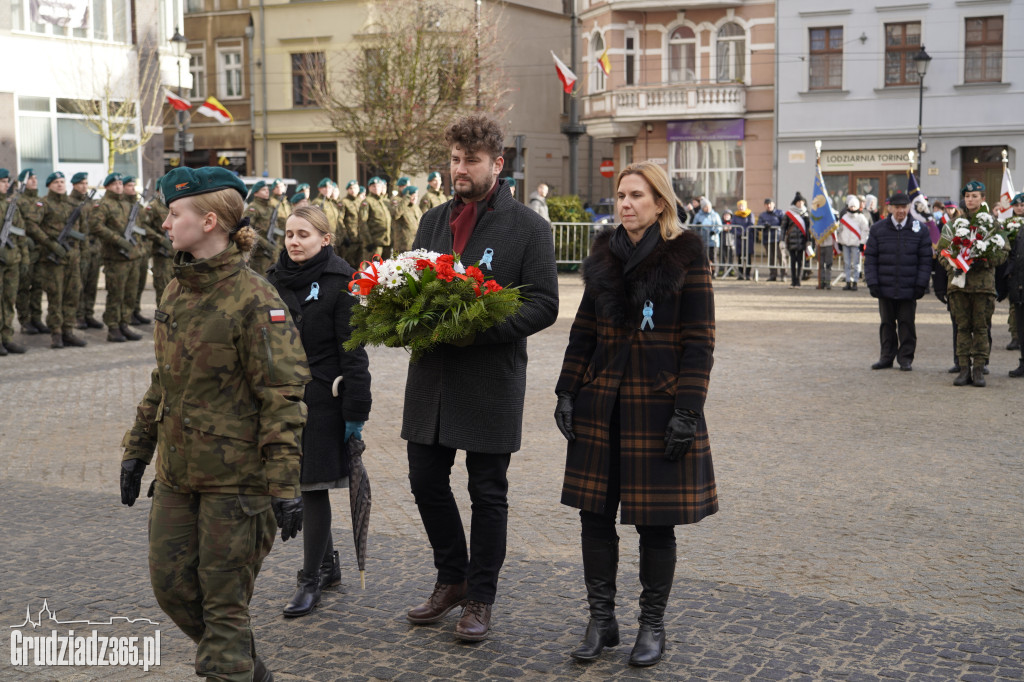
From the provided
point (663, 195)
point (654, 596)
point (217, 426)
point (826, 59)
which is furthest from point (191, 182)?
point (826, 59)

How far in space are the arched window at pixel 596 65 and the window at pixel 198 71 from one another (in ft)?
52.4

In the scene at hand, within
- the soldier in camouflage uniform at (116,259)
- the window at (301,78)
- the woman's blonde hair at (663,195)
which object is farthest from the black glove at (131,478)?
the window at (301,78)

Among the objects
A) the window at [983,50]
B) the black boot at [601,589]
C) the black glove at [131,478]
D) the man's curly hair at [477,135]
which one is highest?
the window at [983,50]

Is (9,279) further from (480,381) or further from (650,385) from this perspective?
(650,385)

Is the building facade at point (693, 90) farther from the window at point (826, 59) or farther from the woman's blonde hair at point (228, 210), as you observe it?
the woman's blonde hair at point (228, 210)

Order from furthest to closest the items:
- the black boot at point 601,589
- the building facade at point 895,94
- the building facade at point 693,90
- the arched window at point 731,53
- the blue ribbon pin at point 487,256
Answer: the arched window at point 731,53 < the building facade at point 693,90 < the building facade at point 895,94 < the blue ribbon pin at point 487,256 < the black boot at point 601,589

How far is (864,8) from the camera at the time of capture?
130 feet

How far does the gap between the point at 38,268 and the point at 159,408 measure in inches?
544

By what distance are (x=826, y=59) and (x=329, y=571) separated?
38.3 meters

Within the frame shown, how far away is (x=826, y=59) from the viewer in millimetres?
40656

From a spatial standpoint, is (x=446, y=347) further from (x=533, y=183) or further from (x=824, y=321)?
(x=533, y=183)

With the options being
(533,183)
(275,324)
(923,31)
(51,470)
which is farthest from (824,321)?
(533,183)

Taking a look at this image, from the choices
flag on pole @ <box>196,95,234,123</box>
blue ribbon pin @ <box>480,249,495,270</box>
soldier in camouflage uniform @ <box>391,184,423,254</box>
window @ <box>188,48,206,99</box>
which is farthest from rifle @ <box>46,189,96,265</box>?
window @ <box>188,48,206,99</box>

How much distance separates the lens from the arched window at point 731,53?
139ft
